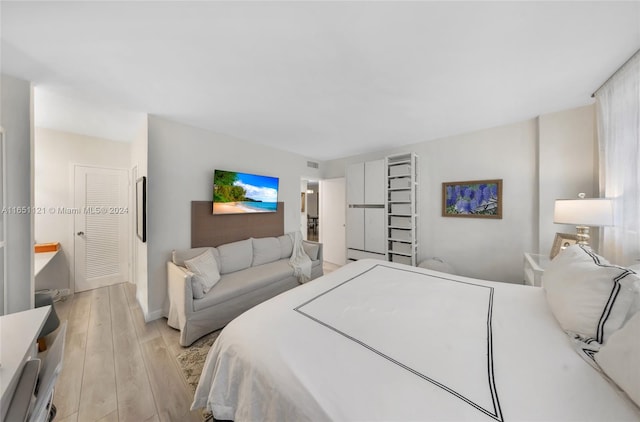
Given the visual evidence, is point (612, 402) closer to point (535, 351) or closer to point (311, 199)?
point (535, 351)

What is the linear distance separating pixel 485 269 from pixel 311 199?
289 inches

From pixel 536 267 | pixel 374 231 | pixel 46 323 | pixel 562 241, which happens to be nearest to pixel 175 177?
pixel 46 323

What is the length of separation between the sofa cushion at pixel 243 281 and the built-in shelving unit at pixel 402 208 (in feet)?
6.51

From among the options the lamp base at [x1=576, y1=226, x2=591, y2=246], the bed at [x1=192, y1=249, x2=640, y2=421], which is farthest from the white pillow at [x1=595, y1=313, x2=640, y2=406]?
the lamp base at [x1=576, y1=226, x2=591, y2=246]

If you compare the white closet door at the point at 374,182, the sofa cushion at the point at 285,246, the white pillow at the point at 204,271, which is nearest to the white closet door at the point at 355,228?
the white closet door at the point at 374,182

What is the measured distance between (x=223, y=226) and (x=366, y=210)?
8.34 ft

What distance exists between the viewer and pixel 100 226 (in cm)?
334

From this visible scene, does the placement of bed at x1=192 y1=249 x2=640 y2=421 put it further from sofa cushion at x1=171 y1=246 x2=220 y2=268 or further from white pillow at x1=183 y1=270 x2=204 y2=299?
sofa cushion at x1=171 y1=246 x2=220 y2=268

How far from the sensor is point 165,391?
1.57 metres

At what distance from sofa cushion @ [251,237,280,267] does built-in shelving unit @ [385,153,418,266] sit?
2000 millimetres

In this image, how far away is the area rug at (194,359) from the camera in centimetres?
168

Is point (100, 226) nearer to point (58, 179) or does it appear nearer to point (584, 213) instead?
point (58, 179)

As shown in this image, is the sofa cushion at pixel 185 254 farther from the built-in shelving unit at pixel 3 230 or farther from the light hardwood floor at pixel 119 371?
the built-in shelving unit at pixel 3 230

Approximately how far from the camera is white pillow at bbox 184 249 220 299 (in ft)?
7.29
